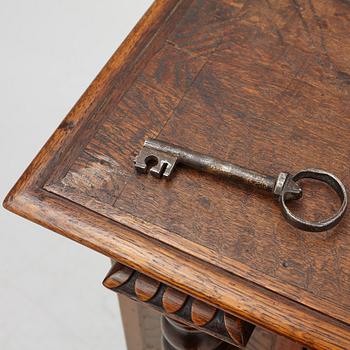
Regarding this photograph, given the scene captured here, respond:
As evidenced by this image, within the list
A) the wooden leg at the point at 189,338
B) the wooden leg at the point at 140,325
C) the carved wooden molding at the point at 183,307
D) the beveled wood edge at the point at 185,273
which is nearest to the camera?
the beveled wood edge at the point at 185,273

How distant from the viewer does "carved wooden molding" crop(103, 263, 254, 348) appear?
944mm

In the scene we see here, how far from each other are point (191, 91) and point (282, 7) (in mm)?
185

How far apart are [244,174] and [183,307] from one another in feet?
0.57

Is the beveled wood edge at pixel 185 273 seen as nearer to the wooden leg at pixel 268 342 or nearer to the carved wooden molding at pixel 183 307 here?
the carved wooden molding at pixel 183 307

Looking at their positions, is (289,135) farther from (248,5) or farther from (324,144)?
(248,5)

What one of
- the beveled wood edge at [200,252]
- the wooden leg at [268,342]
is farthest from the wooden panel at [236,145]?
the wooden leg at [268,342]

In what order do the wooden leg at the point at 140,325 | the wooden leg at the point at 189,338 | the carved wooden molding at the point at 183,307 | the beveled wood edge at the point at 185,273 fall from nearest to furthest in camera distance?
the beveled wood edge at the point at 185,273 < the carved wooden molding at the point at 183,307 < the wooden leg at the point at 189,338 < the wooden leg at the point at 140,325

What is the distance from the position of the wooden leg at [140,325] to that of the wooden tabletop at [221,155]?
0.39m

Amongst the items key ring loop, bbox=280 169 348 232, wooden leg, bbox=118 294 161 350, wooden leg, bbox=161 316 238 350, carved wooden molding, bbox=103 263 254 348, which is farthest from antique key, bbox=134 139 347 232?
wooden leg, bbox=118 294 161 350

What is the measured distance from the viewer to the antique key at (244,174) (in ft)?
2.90

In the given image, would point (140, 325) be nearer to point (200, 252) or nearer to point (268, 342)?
point (268, 342)

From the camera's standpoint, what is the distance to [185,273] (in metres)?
0.88

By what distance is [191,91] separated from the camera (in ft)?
3.31

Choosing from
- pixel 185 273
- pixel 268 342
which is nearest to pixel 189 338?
pixel 268 342
